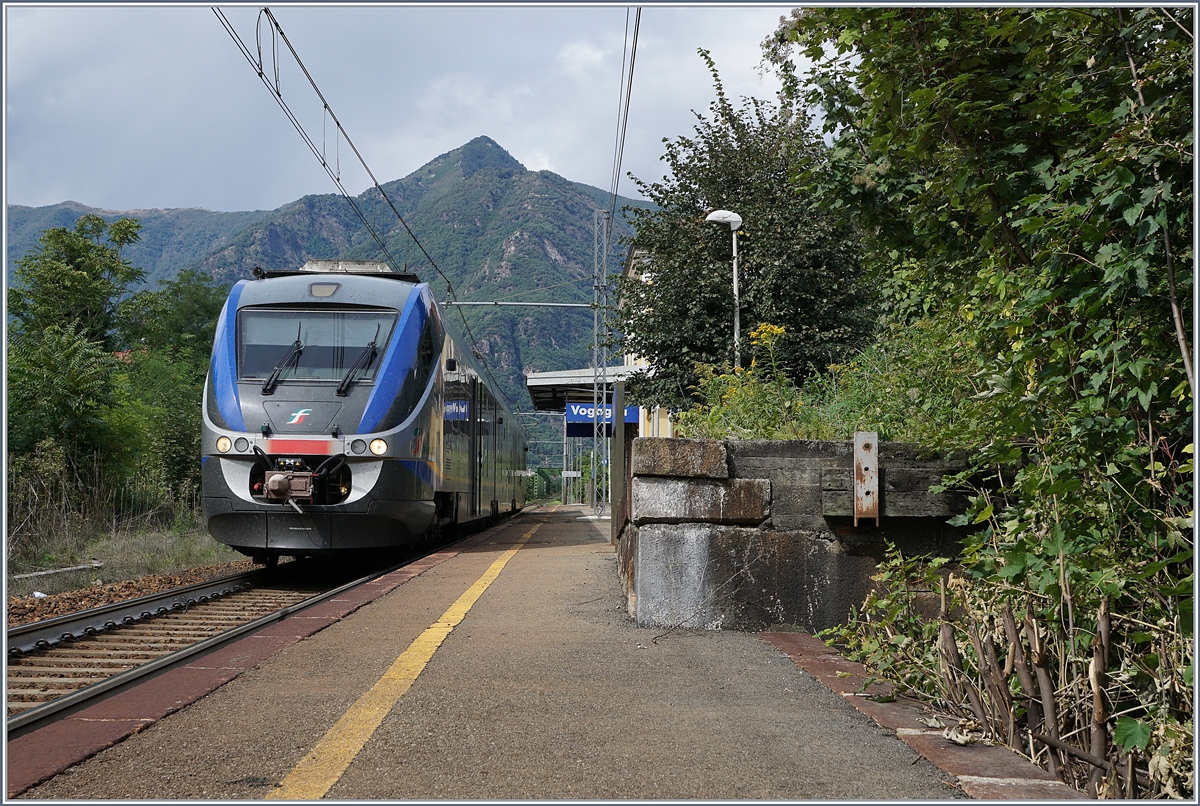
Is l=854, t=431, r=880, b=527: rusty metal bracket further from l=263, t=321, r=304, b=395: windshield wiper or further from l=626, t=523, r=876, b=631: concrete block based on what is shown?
l=263, t=321, r=304, b=395: windshield wiper

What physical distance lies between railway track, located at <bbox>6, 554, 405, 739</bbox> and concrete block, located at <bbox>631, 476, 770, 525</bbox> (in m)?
2.68

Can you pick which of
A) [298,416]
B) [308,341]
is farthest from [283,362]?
[298,416]

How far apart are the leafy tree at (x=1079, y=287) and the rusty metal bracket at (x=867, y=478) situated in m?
0.74

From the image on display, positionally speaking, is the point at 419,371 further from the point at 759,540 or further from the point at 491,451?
the point at 491,451

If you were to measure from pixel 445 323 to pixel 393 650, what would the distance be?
7.30m

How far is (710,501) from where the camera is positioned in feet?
18.7

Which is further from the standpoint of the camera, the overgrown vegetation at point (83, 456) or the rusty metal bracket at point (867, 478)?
the overgrown vegetation at point (83, 456)

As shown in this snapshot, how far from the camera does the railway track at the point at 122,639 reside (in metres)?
4.29

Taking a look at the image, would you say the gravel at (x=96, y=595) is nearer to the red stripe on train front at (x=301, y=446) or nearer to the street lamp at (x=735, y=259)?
the red stripe on train front at (x=301, y=446)

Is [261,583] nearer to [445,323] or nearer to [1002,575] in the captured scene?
[445,323]

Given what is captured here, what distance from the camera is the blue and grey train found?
8891 millimetres

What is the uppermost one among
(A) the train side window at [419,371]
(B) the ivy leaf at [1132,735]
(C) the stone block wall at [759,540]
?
(A) the train side window at [419,371]

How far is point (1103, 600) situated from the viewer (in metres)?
3.58

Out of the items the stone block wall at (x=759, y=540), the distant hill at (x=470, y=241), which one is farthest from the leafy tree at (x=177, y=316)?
the stone block wall at (x=759, y=540)
